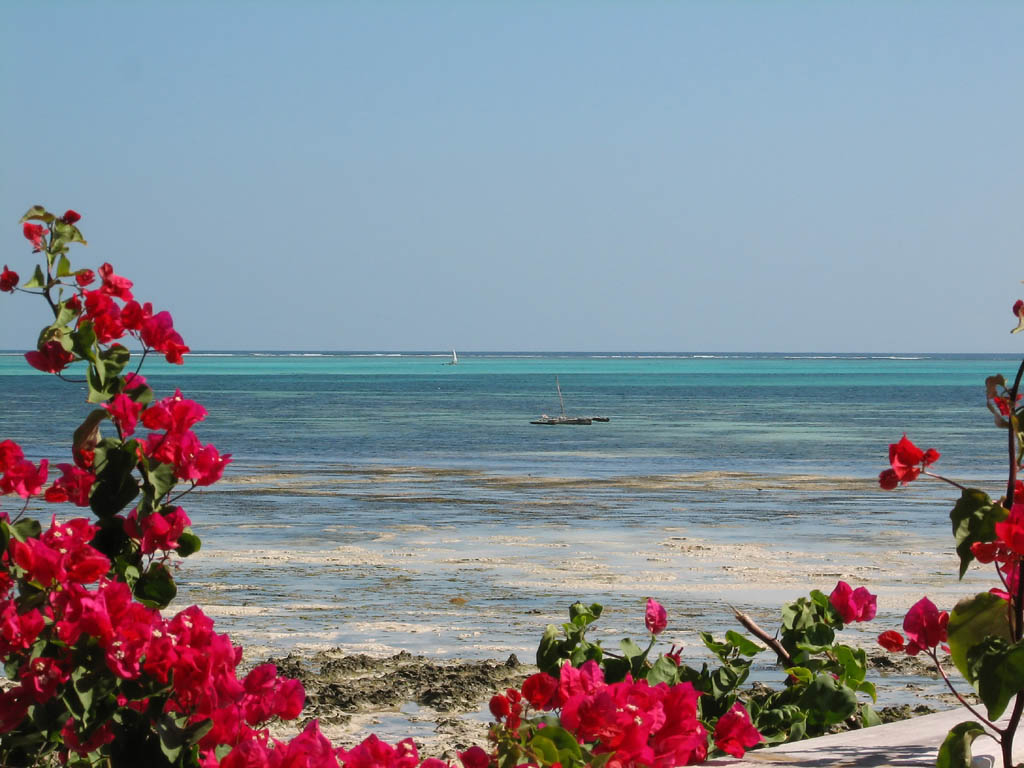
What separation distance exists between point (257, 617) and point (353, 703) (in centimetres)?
272

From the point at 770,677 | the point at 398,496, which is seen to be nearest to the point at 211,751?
the point at 770,677

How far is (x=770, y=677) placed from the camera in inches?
285

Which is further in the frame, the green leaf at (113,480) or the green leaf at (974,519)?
the green leaf at (113,480)

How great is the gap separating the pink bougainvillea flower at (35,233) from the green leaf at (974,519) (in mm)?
1953

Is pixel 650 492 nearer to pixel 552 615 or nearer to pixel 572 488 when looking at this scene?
pixel 572 488

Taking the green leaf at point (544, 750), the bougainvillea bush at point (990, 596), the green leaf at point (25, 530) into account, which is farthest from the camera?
the green leaf at point (25, 530)

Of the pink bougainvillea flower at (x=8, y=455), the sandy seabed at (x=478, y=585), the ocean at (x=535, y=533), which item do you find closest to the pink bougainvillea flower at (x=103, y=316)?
the pink bougainvillea flower at (x=8, y=455)

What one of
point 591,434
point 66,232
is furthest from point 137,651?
point 591,434

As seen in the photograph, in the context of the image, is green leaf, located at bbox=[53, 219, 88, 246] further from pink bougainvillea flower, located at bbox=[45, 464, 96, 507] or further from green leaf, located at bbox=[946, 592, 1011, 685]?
green leaf, located at bbox=[946, 592, 1011, 685]

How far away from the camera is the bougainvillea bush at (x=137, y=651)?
2068 millimetres

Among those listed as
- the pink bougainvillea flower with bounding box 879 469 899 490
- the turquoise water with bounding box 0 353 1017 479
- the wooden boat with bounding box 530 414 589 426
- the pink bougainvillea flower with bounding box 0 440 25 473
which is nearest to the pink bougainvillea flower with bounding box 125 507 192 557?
the pink bougainvillea flower with bounding box 0 440 25 473

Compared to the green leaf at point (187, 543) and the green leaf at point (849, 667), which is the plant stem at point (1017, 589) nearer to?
the green leaf at point (187, 543)

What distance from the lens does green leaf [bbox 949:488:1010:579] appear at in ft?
7.35

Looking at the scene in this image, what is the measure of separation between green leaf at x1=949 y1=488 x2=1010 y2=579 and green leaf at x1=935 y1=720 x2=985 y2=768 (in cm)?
31
